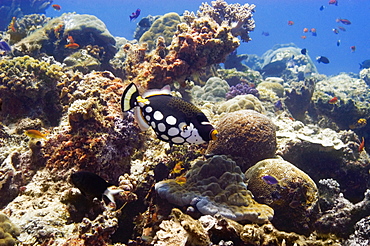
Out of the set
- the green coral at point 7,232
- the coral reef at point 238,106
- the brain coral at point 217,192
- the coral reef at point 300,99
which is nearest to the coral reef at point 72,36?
the coral reef at point 238,106

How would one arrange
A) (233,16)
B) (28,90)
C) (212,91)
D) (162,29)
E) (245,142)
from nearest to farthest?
(245,142), (28,90), (233,16), (212,91), (162,29)

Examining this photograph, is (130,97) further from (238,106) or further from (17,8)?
(17,8)

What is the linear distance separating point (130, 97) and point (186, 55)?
11.0ft

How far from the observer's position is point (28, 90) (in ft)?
14.5

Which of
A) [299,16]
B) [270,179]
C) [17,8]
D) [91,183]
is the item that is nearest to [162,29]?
[270,179]

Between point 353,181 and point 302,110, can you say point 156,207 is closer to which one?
point 353,181

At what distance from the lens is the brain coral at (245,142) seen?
13.5 ft

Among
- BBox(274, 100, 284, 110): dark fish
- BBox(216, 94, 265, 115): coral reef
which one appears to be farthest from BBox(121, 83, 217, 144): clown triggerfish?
BBox(274, 100, 284, 110): dark fish

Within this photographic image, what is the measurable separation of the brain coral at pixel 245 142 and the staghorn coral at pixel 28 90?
3.49 m

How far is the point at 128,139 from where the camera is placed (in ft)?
12.2

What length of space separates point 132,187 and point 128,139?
0.85 metres

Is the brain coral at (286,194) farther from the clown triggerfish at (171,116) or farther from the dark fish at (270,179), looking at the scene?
the clown triggerfish at (171,116)

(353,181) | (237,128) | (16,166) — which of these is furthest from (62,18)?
(353,181)

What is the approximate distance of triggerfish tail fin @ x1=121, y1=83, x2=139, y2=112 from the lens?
2445mm
